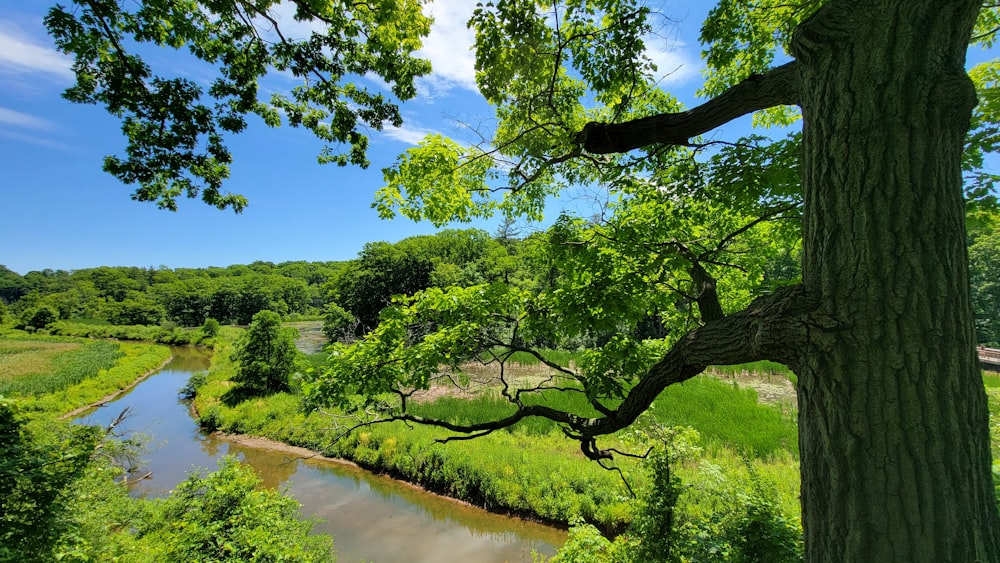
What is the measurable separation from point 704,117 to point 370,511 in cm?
1042

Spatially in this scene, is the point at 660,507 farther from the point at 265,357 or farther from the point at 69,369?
the point at 69,369

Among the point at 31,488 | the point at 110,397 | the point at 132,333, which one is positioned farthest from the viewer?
the point at 132,333

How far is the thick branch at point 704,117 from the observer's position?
5.86ft

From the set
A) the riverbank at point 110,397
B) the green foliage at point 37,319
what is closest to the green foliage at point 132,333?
the green foliage at point 37,319

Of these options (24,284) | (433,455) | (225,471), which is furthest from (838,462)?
(24,284)

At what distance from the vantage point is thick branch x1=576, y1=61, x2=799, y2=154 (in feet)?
5.86

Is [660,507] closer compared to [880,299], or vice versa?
[880,299]

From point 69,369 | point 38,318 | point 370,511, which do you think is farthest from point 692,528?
point 38,318

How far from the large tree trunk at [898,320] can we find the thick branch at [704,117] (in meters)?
0.37

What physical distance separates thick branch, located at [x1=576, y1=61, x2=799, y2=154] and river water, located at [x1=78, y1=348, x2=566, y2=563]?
561 centimetres

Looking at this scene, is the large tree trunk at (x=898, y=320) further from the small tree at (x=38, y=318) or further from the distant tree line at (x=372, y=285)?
the small tree at (x=38, y=318)

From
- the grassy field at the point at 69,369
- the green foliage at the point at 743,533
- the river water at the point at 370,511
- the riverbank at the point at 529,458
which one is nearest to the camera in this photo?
the green foliage at the point at 743,533

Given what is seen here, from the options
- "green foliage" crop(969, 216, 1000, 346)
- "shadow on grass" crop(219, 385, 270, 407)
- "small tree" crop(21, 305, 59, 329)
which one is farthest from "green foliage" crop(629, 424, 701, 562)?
"small tree" crop(21, 305, 59, 329)

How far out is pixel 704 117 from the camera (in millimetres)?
2084
